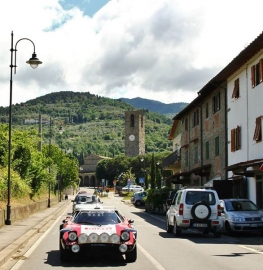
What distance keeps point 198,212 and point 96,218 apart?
8.22 m

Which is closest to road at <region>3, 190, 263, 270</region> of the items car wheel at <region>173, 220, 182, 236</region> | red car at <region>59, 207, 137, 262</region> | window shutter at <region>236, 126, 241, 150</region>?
red car at <region>59, 207, 137, 262</region>

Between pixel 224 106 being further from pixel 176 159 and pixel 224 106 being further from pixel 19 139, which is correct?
pixel 176 159

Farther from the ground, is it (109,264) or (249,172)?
(249,172)

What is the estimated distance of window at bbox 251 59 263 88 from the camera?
2814 cm

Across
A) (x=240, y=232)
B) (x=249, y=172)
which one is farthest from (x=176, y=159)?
(x=240, y=232)

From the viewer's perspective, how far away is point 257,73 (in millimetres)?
29344

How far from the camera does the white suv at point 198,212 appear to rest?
21.8 metres

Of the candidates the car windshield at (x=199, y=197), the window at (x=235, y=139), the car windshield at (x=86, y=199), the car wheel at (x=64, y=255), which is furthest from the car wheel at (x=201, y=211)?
the car windshield at (x=86, y=199)

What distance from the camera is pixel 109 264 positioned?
43.2 feet

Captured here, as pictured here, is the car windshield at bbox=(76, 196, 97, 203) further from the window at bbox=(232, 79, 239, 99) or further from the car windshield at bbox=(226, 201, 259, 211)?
the car windshield at bbox=(226, 201, 259, 211)

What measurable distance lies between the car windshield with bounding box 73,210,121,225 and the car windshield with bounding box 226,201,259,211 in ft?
35.7

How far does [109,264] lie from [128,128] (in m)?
169

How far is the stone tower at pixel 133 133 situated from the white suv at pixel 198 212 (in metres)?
158

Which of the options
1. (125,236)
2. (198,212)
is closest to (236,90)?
(198,212)
